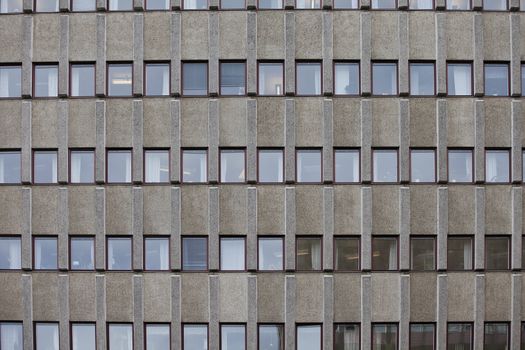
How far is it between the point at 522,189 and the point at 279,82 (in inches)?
391

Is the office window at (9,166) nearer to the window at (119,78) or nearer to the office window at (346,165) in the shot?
the window at (119,78)

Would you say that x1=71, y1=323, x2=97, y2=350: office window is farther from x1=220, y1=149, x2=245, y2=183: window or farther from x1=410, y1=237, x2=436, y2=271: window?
x1=410, y1=237, x2=436, y2=271: window

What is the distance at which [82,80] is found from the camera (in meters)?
21.4

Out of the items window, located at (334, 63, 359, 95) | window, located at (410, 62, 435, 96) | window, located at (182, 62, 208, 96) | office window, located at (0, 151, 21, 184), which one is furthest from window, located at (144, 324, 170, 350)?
window, located at (410, 62, 435, 96)

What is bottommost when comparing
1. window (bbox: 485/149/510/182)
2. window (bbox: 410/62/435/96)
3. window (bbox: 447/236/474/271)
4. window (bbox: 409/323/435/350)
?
window (bbox: 409/323/435/350)

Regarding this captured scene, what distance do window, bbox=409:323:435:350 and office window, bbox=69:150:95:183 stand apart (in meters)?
13.4

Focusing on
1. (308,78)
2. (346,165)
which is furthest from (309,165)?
(308,78)

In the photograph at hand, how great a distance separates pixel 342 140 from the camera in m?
20.8

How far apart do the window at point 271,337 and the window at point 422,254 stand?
5.52 metres

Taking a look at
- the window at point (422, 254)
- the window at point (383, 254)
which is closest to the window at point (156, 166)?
the window at point (383, 254)

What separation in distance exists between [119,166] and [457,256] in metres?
13.1

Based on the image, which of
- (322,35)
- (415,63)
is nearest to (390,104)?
(415,63)

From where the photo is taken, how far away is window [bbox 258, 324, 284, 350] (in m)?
20.8

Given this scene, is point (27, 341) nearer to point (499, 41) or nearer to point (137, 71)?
point (137, 71)
